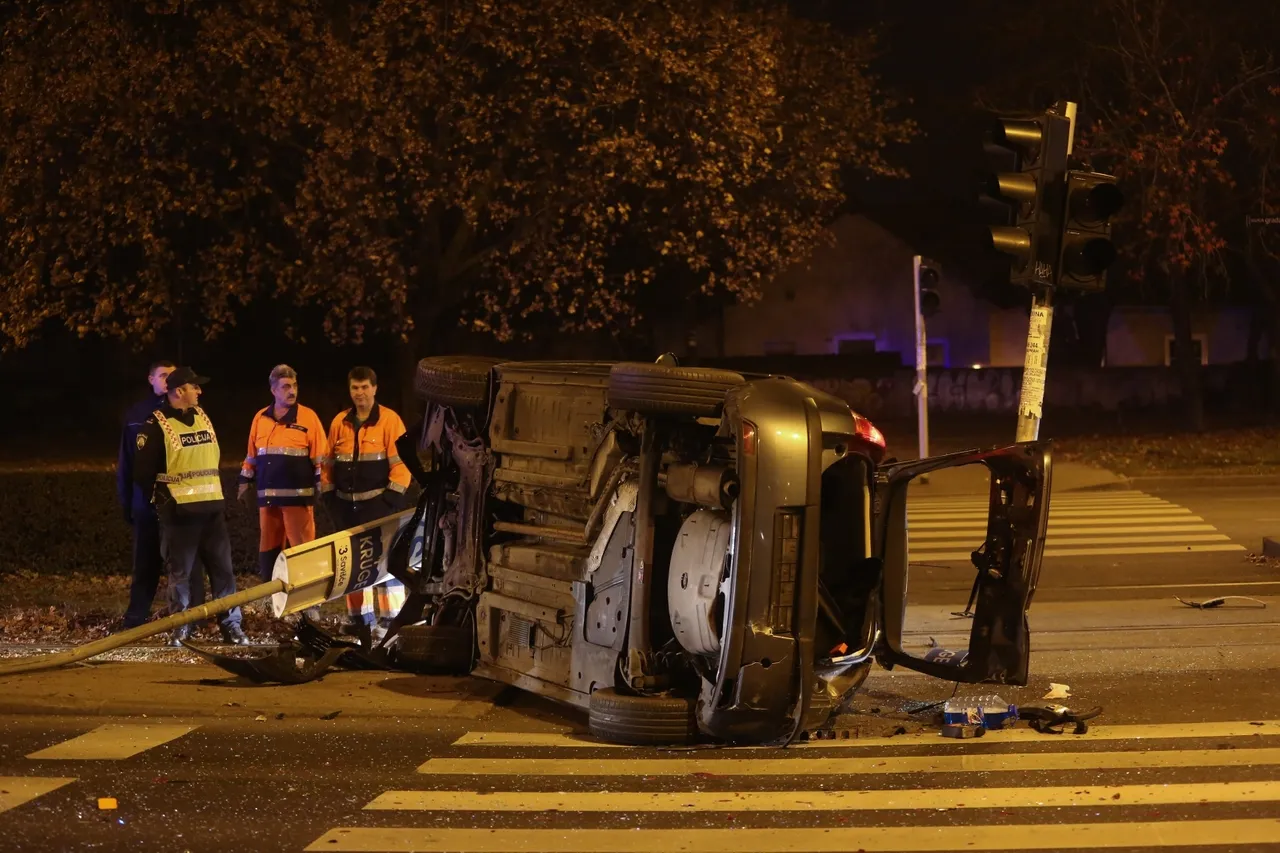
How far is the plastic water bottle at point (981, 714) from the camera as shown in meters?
7.21

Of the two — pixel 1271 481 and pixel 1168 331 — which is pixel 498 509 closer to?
pixel 1271 481

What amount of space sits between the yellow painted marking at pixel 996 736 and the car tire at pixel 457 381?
6.31 ft

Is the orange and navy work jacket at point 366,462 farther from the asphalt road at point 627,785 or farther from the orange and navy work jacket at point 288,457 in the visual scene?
the asphalt road at point 627,785

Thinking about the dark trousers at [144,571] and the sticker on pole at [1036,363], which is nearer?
the sticker on pole at [1036,363]

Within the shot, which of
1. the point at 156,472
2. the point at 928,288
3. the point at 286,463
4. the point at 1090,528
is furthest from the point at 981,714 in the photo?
the point at 928,288

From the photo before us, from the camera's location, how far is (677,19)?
782 inches

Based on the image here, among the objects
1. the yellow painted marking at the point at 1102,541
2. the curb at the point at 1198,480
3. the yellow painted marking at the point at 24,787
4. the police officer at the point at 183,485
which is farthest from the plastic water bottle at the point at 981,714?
the curb at the point at 1198,480

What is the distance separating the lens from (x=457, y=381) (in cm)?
841

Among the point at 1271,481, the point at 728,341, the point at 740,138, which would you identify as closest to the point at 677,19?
the point at 740,138

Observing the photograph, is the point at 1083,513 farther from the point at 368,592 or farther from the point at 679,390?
the point at 679,390

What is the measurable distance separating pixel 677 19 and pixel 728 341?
28.3 meters

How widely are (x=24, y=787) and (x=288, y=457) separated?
13.9 feet

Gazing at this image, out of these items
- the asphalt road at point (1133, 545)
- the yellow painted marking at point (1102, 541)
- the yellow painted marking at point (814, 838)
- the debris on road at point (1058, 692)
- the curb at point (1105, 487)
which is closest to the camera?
the yellow painted marking at point (814, 838)

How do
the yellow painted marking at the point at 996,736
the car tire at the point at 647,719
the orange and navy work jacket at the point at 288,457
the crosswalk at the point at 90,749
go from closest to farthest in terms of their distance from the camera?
the crosswalk at the point at 90,749 < the car tire at the point at 647,719 < the yellow painted marking at the point at 996,736 < the orange and navy work jacket at the point at 288,457
